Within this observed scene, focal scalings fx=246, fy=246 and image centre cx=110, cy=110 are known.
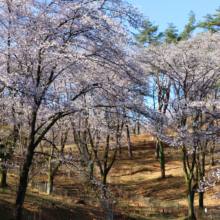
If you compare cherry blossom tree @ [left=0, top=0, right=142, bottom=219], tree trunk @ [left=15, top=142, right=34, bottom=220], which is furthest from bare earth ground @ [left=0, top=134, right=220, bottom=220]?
cherry blossom tree @ [left=0, top=0, right=142, bottom=219]

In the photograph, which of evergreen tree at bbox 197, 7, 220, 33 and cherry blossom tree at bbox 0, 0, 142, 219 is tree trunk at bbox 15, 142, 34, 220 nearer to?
cherry blossom tree at bbox 0, 0, 142, 219

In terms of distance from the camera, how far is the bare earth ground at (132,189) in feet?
38.4

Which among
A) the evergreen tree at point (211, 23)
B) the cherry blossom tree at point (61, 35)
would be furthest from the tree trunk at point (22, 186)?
the evergreen tree at point (211, 23)

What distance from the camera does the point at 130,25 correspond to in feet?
24.6

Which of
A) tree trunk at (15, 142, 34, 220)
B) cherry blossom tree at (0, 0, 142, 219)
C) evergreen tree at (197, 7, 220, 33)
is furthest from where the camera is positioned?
evergreen tree at (197, 7, 220, 33)

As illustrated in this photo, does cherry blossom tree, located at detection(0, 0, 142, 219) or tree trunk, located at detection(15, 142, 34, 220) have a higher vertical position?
cherry blossom tree, located at detection(0, 0, 142, 219)

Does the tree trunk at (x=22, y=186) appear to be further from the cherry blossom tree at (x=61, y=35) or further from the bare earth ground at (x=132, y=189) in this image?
the bare earth ground at (x=132, y=189)

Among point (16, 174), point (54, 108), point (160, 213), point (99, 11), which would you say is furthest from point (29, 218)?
point (16, 174)

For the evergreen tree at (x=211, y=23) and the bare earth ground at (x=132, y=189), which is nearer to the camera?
the bare earth ground at (x=132, y=189)

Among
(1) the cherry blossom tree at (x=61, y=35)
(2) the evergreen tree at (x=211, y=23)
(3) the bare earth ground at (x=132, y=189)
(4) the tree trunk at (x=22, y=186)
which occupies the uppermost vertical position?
(2) the evergreen tree at (x=211, y=23)

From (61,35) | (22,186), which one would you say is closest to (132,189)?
(22,186)

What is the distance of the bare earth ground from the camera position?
11.7 metres

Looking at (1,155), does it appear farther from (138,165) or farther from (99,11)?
(138,165)

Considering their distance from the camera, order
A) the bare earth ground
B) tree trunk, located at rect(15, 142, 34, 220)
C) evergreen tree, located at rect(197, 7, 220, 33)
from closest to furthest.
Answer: tree trunk, located at rect(15, 142, 34, 220), the bare earth ground, evergreen tree, located at rect(197, 7, 220, 33)
